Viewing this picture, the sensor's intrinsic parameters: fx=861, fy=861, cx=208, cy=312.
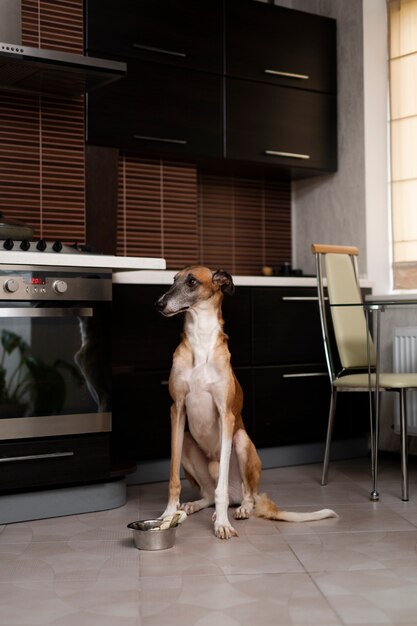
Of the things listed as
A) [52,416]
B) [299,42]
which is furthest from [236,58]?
[52,416]

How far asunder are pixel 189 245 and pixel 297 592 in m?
2.51

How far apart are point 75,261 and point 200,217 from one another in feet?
5.62

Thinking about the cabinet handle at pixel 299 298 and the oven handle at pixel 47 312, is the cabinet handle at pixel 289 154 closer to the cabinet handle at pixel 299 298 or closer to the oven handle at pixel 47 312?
the cabinet handle at pixel 299 298

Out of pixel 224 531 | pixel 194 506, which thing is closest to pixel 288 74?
pixel 194 506

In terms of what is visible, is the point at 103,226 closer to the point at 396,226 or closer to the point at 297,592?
the point at 396,226

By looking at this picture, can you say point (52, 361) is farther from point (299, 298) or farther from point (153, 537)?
point (299, 298)

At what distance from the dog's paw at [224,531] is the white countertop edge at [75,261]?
1.02 m

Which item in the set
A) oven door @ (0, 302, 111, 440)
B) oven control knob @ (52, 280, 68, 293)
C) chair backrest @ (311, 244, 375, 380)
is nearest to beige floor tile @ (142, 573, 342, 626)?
oven door @ (0, 302, 111, 440)

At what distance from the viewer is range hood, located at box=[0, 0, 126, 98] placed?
11.1ft

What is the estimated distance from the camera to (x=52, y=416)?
3.11 meters

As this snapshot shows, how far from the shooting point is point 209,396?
3.08m

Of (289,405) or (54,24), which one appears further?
(289,405)

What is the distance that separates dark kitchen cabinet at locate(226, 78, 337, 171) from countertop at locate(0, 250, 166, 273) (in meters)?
1.30

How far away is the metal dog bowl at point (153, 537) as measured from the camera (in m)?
2.69
